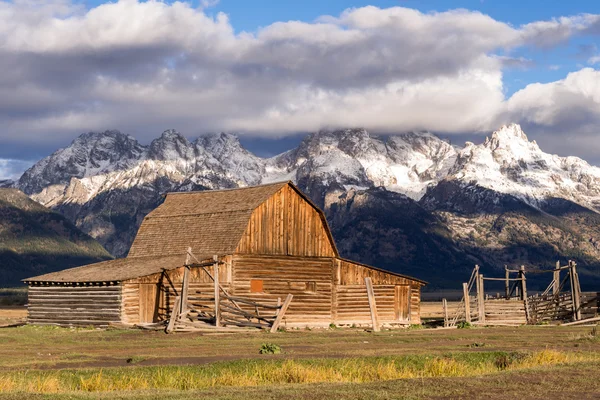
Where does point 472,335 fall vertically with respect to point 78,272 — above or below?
below

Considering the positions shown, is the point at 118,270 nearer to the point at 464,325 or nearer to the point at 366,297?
the point at 366,297

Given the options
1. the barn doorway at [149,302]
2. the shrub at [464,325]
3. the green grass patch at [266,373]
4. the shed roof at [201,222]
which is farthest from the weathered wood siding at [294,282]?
the green grass patch at [266,373]

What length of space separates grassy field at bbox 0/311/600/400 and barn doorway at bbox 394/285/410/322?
14167 millimetres

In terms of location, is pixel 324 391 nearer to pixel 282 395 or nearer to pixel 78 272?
pixel 282 395

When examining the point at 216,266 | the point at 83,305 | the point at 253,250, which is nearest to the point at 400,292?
the point at 253,250

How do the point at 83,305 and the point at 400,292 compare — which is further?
the point at 400,292

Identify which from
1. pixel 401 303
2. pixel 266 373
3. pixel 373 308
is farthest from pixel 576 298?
pixel 266 373

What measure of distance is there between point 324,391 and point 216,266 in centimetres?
2973

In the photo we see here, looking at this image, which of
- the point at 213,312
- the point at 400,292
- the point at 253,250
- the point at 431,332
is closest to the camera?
the point at 431,332

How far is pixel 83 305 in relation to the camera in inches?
2133

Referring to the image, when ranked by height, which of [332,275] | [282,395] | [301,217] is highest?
[301,217]

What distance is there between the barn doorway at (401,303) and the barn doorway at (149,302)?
15.8 metres

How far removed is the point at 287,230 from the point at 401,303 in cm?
896

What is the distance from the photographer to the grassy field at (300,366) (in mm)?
23062
